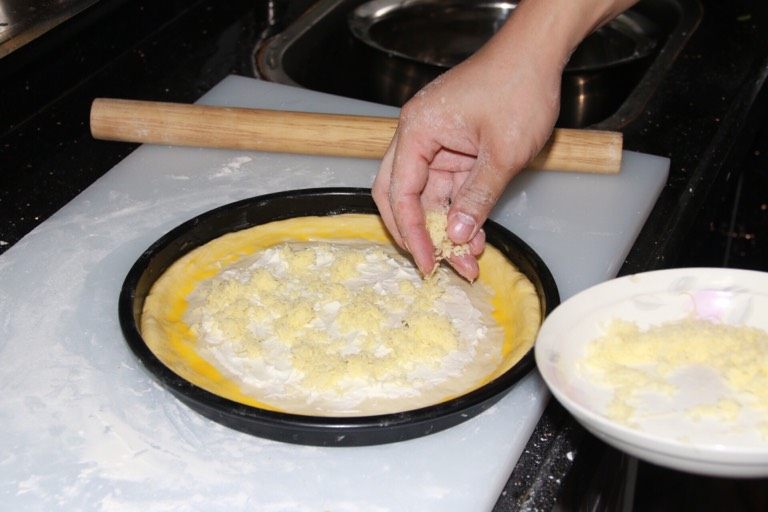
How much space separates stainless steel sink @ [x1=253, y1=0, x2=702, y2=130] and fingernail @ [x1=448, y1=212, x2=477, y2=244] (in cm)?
71

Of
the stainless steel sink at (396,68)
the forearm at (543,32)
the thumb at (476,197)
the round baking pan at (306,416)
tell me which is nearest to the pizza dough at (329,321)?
the round baking pan at (306,416)

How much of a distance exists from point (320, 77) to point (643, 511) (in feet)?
4.10

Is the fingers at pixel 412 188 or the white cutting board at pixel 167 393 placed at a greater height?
the fingers at pixel 412 188

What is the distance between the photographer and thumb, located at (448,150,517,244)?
127 centimetres

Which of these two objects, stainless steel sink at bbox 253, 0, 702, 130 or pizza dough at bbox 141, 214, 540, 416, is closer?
pizza dough at bbox 141, 214, 540, 416

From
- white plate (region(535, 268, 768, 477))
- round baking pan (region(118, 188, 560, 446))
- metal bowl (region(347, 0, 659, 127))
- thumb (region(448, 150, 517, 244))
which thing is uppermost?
thumb (region(448, 150, 517, 244))

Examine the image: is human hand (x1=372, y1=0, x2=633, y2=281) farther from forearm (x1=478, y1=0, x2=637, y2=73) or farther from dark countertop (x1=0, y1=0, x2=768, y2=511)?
dark countertop (x1=0, y1=0, x2=768, y2=511)

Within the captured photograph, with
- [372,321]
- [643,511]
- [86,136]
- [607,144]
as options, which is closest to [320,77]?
[86,136]

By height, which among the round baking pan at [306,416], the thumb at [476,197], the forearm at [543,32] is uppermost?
the forearm at [543,32]

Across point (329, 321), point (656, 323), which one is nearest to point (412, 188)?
point (329, 321)

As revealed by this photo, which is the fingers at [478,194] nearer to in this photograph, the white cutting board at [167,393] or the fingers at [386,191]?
the fingers at [386,191]

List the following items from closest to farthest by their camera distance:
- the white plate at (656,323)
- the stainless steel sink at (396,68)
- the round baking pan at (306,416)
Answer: the white plate at (656,323), the round baking pan at (306,416), the stainless steel sink at (396,68)

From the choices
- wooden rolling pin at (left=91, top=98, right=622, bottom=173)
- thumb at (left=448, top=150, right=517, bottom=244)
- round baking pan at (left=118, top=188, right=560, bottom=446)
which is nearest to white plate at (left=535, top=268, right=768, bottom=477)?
round baking pan at (left=118, top=188, right=560, bottom=446)

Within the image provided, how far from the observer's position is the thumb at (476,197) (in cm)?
127
